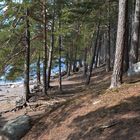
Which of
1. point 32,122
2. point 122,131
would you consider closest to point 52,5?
point 32,122

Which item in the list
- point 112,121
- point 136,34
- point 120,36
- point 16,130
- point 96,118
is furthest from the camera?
point 136,34

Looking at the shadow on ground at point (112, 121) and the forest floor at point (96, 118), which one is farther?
the forest floor at point (96, 118)

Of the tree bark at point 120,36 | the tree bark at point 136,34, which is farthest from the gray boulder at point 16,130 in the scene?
the tree bark at point 136,34

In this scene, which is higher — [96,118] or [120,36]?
[120,36]

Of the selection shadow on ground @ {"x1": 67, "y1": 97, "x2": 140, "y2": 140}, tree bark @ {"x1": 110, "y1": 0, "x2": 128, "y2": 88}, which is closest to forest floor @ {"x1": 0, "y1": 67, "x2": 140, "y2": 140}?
shadow on ground @ {"x1": 67, "y1": 97, "x2": 140, "y2": 140}

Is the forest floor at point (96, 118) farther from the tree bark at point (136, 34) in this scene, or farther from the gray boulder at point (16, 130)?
the tree bark at point (136, 34)

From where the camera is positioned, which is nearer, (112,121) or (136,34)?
(112,121)

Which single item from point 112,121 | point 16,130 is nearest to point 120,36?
point 112,121

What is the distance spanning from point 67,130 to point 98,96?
6.42ft

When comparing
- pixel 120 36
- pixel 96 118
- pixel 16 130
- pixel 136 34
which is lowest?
pixel 16 130

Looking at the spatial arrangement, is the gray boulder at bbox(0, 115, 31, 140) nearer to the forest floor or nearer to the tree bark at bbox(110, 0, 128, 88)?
the forest floor

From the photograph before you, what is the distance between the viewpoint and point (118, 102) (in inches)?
443

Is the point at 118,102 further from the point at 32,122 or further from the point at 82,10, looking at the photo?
the point at 82,10

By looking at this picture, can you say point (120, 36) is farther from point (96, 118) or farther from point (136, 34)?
point (136, 34)
